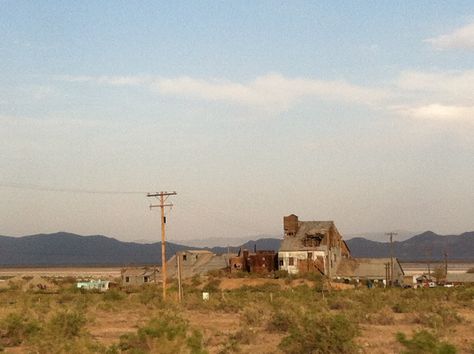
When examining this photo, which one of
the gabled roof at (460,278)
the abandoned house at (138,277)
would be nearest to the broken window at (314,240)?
the gabled roof at (460,278)

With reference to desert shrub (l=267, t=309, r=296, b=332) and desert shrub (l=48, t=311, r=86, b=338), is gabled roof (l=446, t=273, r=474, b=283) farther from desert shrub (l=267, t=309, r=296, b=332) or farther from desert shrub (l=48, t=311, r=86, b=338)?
desert shrub (l=48, t=311, r=86, b=338)

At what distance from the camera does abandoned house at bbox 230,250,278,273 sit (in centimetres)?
8125

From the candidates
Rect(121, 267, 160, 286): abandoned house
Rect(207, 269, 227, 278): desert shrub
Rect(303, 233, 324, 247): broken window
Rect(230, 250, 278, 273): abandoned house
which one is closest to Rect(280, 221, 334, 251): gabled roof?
Rect(303, 233, 324, 247): broken window

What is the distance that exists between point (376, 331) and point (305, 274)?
45.8 m

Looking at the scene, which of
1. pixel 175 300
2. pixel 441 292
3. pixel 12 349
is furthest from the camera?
pixel 441 292

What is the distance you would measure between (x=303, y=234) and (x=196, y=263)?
16.7 metres

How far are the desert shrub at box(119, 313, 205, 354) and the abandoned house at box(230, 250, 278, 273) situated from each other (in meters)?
61.1

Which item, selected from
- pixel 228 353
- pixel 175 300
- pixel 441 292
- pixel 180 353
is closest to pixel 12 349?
pixel 228 353

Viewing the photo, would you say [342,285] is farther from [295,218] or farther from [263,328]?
[263,328]

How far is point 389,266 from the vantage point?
76.2 meters

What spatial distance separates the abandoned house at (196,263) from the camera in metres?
86.6

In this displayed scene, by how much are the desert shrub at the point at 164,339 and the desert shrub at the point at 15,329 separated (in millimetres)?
6143

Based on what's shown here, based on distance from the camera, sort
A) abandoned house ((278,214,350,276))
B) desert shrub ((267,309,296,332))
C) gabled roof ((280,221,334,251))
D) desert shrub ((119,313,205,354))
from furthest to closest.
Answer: gabled roof ((280,221,334,251)) < abandoned house ((278,214,350,276)) < desert shrub ((267,309,296,332)) < desert shrub ((119,313,205,354))

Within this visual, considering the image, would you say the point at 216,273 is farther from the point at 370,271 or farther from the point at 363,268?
the point at 370,271
